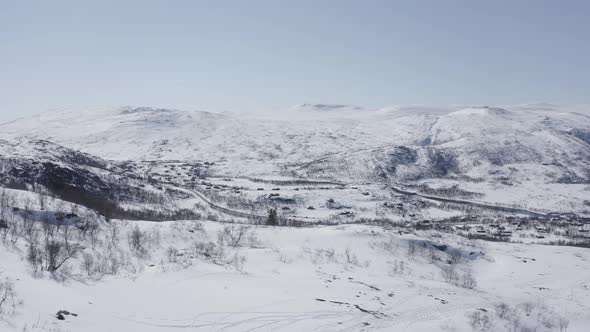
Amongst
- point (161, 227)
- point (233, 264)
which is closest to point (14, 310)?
point (233, 264)

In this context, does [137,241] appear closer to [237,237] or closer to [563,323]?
[237,237]

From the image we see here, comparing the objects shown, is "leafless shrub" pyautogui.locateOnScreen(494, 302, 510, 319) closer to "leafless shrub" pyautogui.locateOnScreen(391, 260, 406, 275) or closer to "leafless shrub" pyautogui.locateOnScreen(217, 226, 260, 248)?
"leafless shrub" pyautogui.locateOnScreen(391, 260, 406, 275)

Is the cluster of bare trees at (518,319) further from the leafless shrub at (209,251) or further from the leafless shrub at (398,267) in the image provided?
the leafless shrub at (209,251)

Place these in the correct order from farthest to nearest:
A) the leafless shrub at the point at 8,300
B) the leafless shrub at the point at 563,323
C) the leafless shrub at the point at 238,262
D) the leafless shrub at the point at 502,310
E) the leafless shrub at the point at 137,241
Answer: the leafless shrub at the point at 137,241, the leafless shrub at the point at 238,262, the leafless shrub at the point at 563,323, the leafless shrub at the point at 502,310, the leafless shrub at the point at 8,300

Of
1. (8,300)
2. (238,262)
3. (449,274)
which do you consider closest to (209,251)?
(238,262)

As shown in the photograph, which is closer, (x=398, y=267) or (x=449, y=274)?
(x=398, y=267)

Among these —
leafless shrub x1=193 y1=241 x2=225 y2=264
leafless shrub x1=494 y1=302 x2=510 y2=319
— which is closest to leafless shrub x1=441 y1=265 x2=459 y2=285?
leafless shrub x1=494 y1=302 x2=510 y2=319

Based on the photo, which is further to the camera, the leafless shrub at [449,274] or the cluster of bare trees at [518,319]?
the leafless shrub at [449,274]

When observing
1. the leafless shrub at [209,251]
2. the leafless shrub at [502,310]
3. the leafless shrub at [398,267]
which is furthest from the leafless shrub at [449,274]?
the leafless shrub at [209,251]

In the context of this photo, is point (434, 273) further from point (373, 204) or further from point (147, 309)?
point (373, 204)

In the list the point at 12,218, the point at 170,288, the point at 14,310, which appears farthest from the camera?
the point at 12,218

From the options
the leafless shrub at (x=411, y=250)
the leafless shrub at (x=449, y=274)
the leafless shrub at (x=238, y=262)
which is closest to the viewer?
the leafless shrub at (x=238, y=262)
